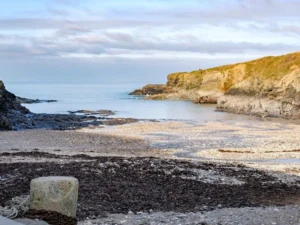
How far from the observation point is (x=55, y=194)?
8.47 metres

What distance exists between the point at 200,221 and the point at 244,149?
2201 centimetres

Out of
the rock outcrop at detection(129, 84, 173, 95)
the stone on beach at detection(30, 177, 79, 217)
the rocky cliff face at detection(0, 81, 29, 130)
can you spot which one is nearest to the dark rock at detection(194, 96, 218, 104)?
the rock outcrop at detection(129, 84, 173, 95)

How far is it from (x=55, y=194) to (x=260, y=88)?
3061 inches

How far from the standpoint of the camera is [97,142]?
36.9m

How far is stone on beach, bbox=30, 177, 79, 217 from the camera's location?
845cm

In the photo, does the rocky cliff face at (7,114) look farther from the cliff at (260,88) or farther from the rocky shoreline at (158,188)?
the cliff at (260,88)

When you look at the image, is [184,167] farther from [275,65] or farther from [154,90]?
[154,90]

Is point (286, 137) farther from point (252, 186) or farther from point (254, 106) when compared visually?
point (254, 106)

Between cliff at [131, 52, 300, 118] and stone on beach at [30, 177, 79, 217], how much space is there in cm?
6440

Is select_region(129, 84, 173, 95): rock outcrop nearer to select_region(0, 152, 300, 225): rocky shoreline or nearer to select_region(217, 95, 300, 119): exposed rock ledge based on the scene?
select_region(217, 95, 300, 119): exposed rock ledge

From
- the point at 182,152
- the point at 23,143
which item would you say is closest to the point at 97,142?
the point at 23,143

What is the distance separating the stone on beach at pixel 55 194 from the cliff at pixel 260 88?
6440 cm

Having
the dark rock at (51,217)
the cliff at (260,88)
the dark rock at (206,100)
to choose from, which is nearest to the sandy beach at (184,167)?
the dark rock at (51,217)

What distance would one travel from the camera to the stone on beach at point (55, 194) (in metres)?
8.45
